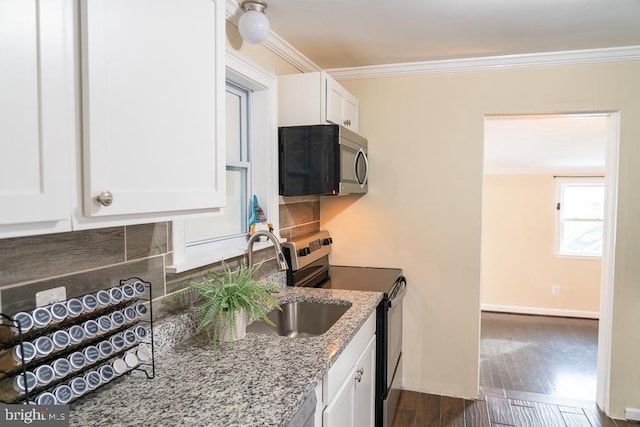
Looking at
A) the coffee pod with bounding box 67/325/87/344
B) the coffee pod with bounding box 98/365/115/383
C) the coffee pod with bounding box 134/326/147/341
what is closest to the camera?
the coffee pod with bounding box 67/325/87/344

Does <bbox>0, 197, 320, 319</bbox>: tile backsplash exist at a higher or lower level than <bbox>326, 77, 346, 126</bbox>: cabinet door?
lower

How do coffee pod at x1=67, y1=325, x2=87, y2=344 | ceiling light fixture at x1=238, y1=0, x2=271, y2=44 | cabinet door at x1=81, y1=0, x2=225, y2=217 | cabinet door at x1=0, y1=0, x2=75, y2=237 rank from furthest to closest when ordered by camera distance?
1. ceiling light fixture at x1=238, y1=0, x2=271, y2=44
2. coffee pod at x1=67, y1=325, x2=87, y2=344
3. cabinet door at x1=81, y1=0, x2=225, y2=217
4. cabinet door at x1=0, y1=0, x2=75, y2=237

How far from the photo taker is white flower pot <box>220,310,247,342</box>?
1627 millimetres

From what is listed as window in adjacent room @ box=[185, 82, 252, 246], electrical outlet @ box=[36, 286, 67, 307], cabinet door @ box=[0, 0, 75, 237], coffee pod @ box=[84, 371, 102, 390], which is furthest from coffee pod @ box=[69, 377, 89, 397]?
window in adjacent room @ box=[185, 82, 252, 246]

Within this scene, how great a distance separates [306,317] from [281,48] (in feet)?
4.95

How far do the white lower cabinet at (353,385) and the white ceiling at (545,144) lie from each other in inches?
87.7

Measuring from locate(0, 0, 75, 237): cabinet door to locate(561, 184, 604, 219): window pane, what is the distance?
5.41 meters

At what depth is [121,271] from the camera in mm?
1423

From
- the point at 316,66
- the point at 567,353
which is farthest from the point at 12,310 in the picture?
the point at 567,353

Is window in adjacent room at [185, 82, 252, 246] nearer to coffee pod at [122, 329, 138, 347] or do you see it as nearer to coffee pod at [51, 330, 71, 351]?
coffee pod at [122, 329, 138, 347]

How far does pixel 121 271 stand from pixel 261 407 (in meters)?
0.65

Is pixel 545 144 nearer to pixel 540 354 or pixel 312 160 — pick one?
pixel 540 354

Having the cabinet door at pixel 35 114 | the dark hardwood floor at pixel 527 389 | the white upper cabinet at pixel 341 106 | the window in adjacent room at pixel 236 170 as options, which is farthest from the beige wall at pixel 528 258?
the cabinet door at pixel 35 114

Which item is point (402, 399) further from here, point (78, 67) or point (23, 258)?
point (78, 67)
